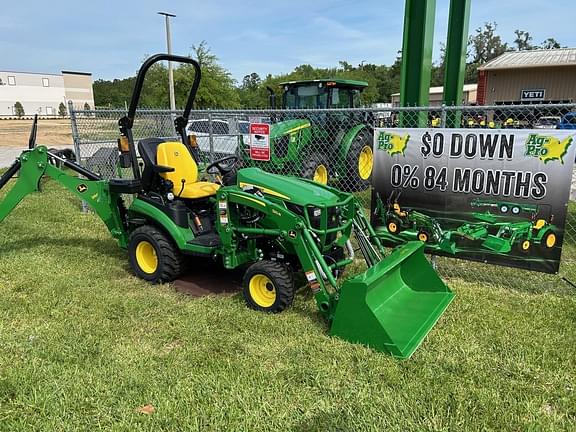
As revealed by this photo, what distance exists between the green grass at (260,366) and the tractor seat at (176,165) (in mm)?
1011

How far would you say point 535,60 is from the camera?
28984mm

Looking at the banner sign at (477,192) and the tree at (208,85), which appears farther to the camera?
the tree at (208,85)

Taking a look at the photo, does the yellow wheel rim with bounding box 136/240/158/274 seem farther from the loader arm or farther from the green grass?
the loader arm

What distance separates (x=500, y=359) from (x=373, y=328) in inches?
34.9

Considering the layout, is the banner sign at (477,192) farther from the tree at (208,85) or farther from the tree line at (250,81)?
the tree at (208,85)

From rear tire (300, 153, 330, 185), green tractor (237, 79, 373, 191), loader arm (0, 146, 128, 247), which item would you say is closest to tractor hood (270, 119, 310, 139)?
green tractor (237, 79, 373, 191)

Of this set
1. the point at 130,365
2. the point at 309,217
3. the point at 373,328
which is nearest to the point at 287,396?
the point at 373,328

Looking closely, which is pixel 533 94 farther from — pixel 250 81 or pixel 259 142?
pixel 250 81

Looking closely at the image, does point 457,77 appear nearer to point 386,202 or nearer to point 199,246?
point 386,202

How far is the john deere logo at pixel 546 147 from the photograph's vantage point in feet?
13.3

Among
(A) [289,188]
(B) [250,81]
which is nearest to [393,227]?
(A) [289,188]

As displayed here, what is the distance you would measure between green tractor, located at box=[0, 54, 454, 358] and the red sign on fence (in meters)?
1.22

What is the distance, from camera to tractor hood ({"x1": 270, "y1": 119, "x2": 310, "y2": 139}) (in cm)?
804

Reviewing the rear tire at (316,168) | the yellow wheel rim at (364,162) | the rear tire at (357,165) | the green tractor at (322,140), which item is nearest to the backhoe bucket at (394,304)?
the green tractor at (322,140)
